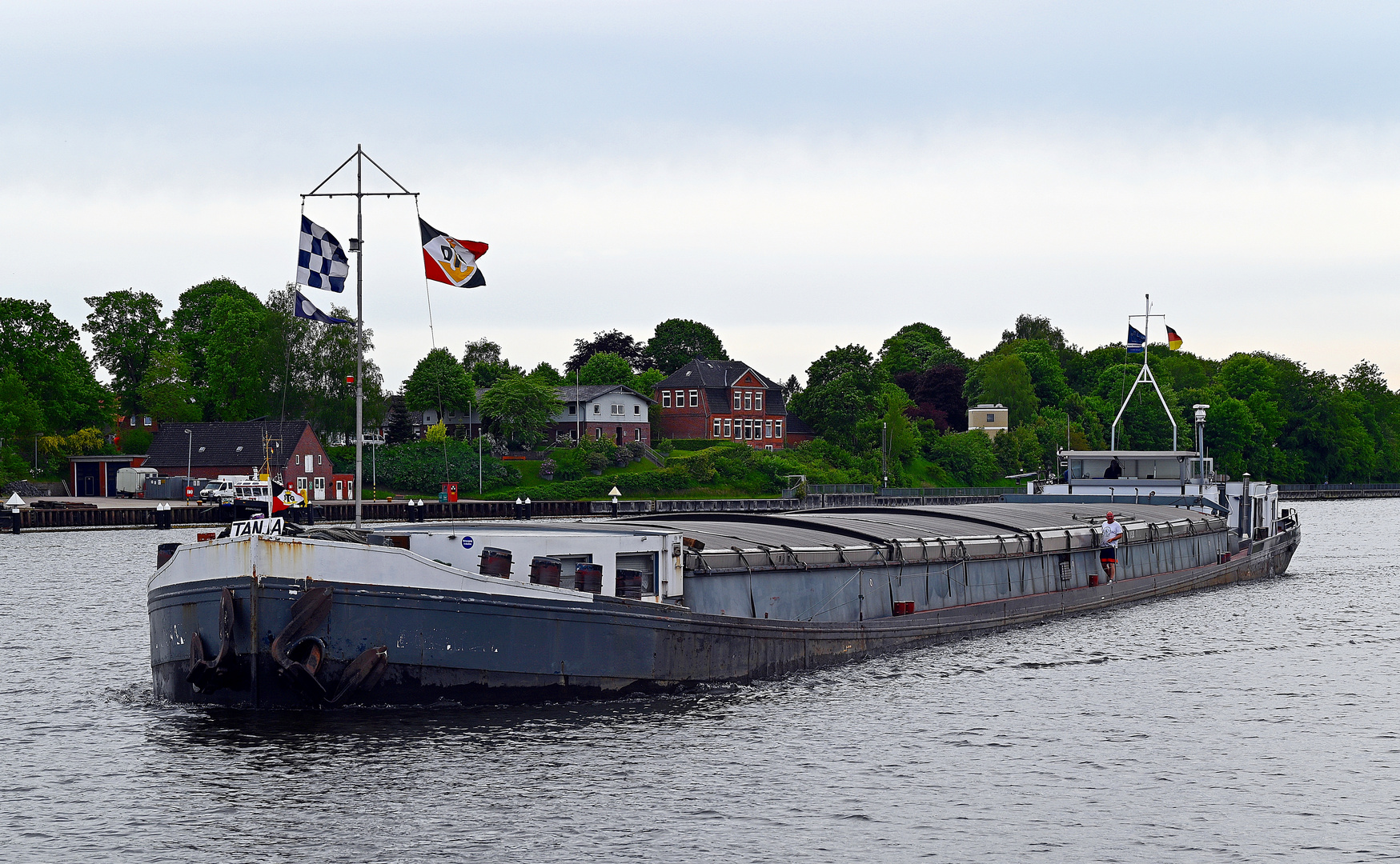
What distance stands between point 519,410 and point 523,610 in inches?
4218

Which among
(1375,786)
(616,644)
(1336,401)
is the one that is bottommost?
(1375,786)

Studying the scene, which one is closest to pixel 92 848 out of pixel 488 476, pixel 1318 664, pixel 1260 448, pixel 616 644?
pixel 616 644

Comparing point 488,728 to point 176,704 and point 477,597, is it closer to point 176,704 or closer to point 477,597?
point 477,597

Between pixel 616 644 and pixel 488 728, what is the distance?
2613mm

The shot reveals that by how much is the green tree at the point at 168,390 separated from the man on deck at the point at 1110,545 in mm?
97591

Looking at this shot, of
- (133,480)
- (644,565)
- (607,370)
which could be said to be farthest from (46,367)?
(644,565)

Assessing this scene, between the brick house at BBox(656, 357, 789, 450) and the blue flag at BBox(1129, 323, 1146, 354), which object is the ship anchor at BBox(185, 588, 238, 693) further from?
the brick house at BBox(656, 357, 789, 450)

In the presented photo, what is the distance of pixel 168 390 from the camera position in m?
121

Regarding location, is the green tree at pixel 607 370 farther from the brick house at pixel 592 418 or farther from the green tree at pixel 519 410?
the green tree at pixel 519 410

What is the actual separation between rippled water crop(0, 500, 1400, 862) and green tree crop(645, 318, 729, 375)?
489 feet

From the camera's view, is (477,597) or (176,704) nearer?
(477,597)

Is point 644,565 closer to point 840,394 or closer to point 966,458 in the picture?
point 840,394

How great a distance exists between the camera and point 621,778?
1950 cm

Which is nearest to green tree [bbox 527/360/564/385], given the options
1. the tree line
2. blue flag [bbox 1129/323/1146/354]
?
the tree line
